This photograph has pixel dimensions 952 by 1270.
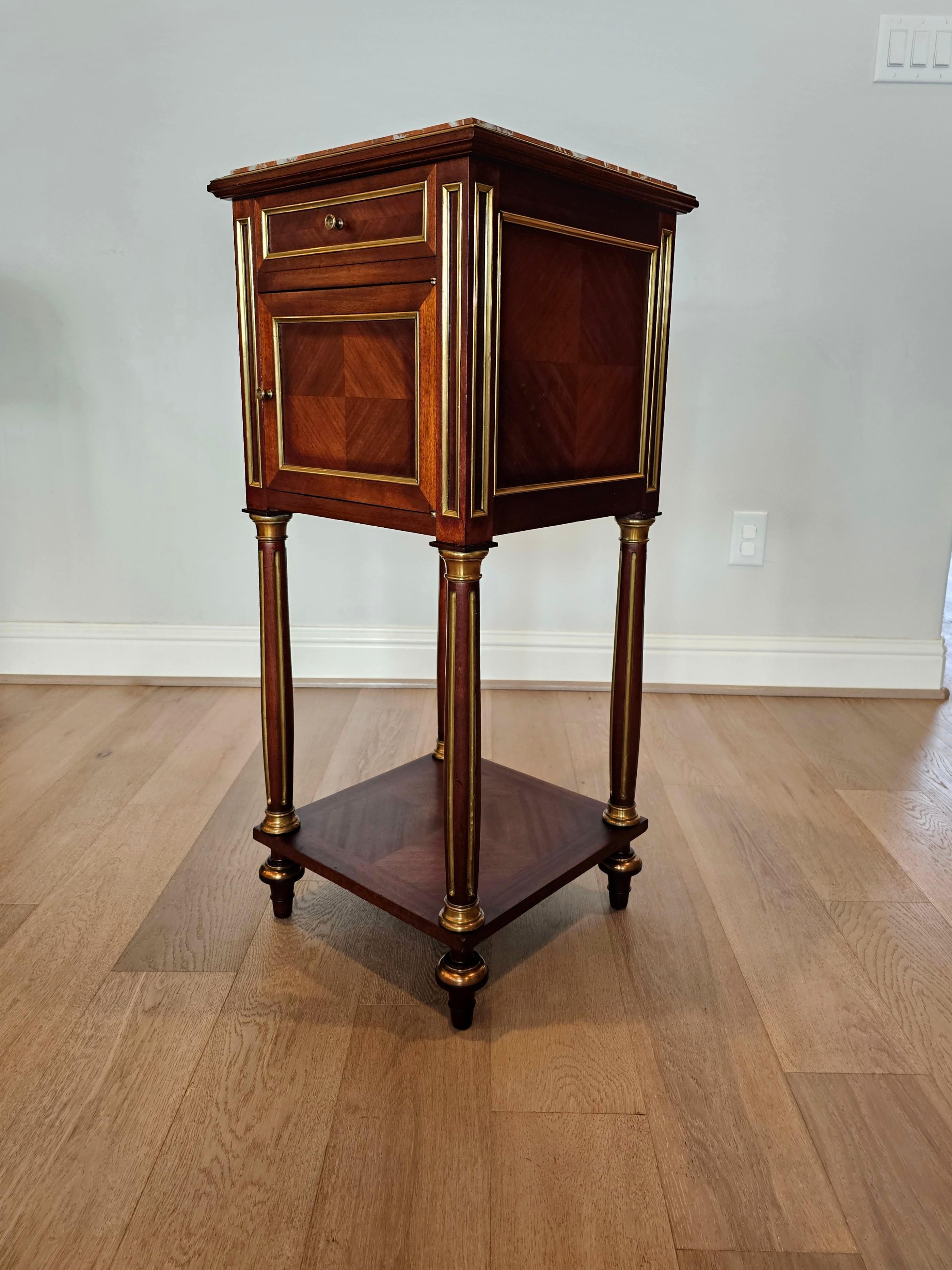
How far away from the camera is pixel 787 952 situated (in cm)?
126

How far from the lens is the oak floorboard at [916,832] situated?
56.6 inches

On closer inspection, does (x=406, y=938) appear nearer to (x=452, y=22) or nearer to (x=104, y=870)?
(x=104, y=870)

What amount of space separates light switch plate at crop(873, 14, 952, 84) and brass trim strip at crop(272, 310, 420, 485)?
1.62 meters

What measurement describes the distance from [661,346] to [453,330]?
0.36m

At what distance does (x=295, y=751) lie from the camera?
6.23ft

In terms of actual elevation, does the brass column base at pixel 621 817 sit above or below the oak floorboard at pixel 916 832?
above

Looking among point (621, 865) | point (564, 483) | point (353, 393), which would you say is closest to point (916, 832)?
point (621, 865)

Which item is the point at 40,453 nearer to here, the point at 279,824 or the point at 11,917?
the point at 11,917

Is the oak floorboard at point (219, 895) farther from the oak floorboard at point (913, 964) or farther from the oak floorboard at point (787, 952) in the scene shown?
the oak floorboard at point (913, 964)

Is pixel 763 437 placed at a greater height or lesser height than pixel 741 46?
lesser

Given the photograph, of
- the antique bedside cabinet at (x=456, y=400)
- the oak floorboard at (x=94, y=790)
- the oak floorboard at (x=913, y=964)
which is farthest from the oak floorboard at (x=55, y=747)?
the oak floorboard at (x=913, y=964)

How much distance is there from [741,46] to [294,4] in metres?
0.95

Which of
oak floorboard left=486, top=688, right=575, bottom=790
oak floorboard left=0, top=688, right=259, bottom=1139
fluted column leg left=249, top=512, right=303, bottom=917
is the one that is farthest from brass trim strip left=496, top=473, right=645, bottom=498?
oak floorboard left=0, top=688, right=259, bottom=1139

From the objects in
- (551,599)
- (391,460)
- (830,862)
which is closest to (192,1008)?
(391,460)
